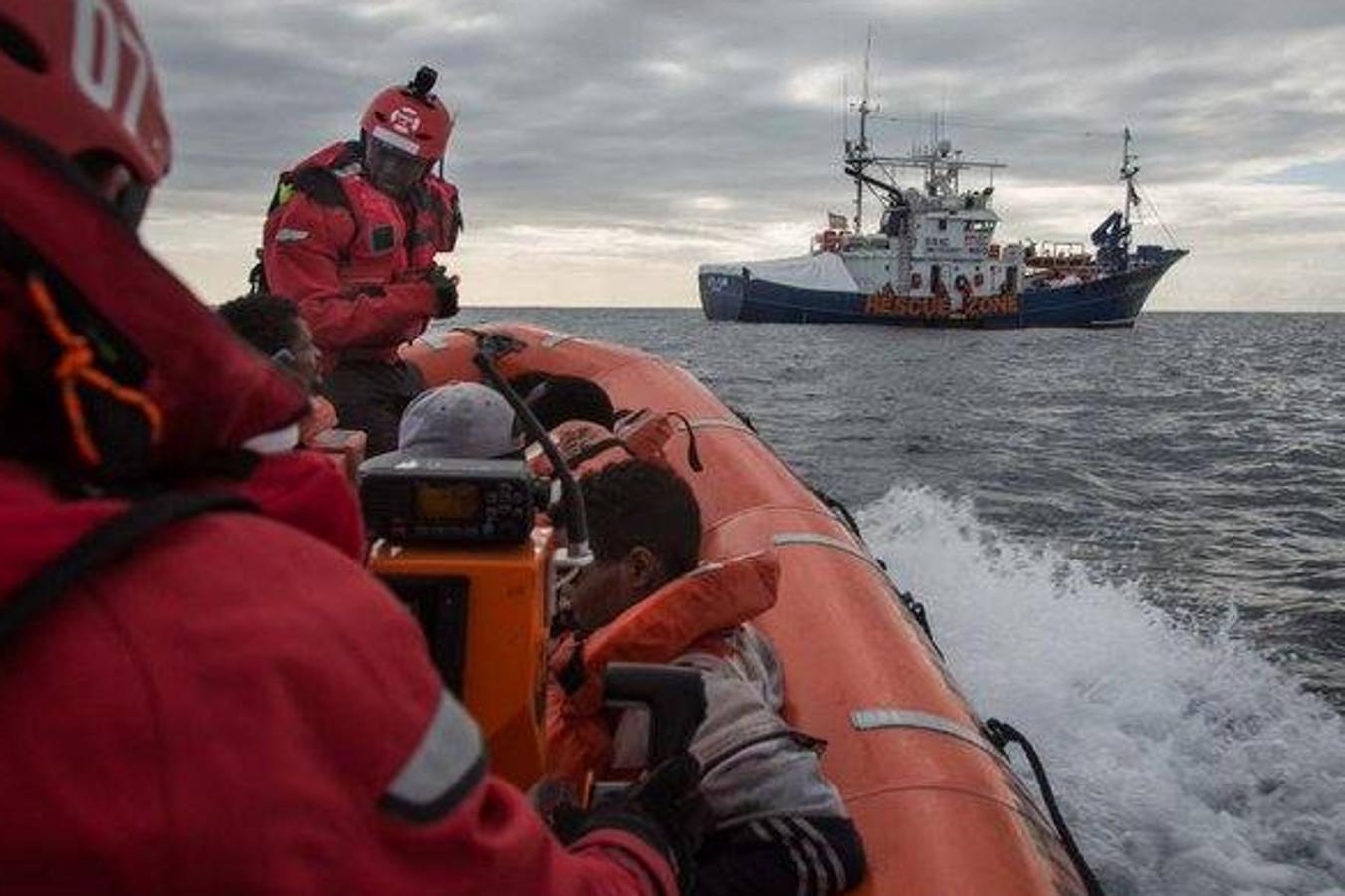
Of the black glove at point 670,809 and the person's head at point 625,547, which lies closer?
the black glove at point 670,809

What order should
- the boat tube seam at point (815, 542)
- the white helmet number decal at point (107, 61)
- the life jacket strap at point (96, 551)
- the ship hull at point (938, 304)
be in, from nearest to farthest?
1. the life jacket strap at point (96, 551)
2. the white helmet number decal at point (107, 61)
3. the boat tube seam at point (815, 542)
4. the ship hull at point (938, 304)

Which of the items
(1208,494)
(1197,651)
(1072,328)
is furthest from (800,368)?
(1072,328)

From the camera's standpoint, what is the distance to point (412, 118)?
3.69 metres

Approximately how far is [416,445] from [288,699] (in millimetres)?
1215

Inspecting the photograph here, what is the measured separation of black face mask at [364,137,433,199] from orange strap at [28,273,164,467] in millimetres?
3269

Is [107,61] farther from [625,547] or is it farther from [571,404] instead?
[571,404]

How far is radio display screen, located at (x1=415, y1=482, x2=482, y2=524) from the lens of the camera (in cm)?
143

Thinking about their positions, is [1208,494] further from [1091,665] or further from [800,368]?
[800,368]

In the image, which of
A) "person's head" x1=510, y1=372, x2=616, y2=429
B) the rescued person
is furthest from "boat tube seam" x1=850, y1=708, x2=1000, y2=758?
"person's head" x1=510, y1=372, x2=616, y2=429

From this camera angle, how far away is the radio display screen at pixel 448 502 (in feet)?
4.69

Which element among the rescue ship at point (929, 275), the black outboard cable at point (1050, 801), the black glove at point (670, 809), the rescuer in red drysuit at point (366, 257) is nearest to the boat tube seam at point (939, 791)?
the black outboard cable at point (1050, 801)

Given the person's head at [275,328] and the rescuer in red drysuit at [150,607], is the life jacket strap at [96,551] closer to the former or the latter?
the rescuer in red drysuit at [150,607]

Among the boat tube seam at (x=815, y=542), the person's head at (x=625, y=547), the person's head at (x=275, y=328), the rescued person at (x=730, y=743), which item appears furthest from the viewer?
the boat tube seam at (x=815, y=542)

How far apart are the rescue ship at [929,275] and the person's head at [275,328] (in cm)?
4263
